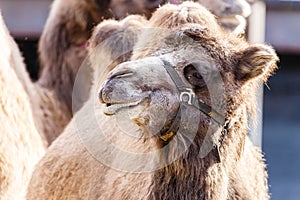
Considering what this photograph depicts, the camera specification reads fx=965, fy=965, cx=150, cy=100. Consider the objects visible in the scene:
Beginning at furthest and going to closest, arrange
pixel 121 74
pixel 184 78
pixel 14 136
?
1. pixel 14 136
2. pixel 184 78
3. pixel 121 74

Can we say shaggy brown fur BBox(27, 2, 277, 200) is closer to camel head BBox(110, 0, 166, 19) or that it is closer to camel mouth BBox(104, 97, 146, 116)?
camel mouth BBox(104, 97, 146, 116)

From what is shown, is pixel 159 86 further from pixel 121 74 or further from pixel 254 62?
pixel 254 62

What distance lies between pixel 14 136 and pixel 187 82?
118 cm

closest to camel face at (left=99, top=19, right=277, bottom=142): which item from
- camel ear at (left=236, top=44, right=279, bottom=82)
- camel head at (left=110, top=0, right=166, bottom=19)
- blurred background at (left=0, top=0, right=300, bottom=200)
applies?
camel ear at (left=236, top=44, right=279, bottom=82)

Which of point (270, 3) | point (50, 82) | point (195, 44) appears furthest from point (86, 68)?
point (270, 3)

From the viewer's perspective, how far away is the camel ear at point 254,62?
2969 mm

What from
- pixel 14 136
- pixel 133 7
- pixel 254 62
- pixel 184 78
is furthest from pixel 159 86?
pixel 133 7

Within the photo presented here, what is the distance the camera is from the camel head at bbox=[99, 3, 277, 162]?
9.07 feet

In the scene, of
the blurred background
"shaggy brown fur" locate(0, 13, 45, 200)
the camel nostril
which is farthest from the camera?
the blurred background

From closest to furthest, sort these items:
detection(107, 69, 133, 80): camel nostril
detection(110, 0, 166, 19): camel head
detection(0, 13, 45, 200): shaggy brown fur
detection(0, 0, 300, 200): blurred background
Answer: detection(107, 69, 133, 80): camel nostril
detection(0, 13, 45, 200): shaggy brown fur
detection(110, 0, 166, 19): camel head
detection(0, 0, 300, 200): blurred background

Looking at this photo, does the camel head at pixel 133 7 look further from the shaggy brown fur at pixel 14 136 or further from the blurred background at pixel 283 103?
the blurred background at pixel 283 103

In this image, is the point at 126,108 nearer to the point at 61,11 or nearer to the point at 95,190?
the point at 95,190

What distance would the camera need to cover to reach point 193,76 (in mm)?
2887

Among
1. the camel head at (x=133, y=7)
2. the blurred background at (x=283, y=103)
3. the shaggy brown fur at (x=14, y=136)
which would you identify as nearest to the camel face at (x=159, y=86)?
the shaggy brown fur at (x=14, y=136)
